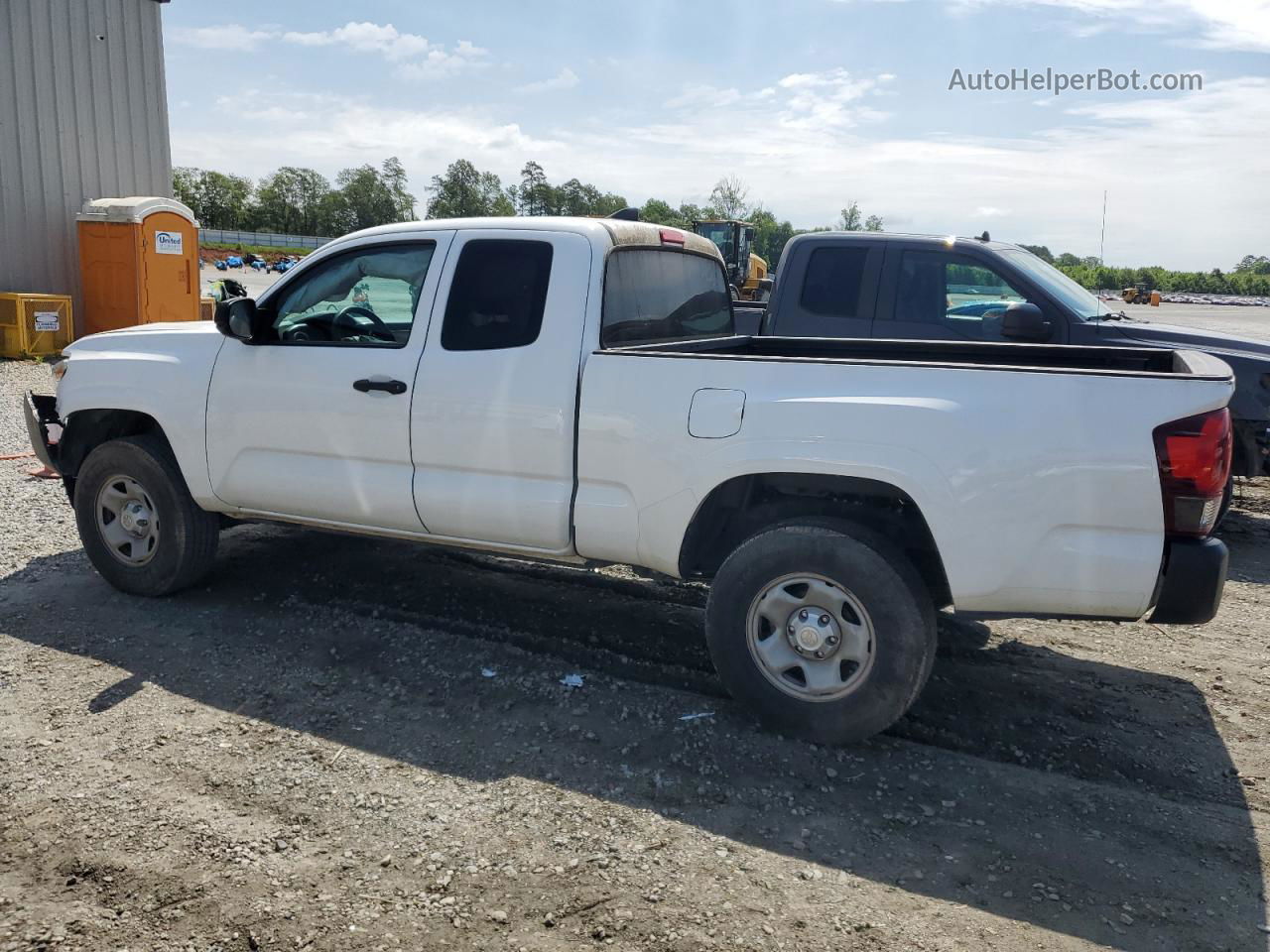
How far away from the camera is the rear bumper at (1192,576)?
3459 millimetres

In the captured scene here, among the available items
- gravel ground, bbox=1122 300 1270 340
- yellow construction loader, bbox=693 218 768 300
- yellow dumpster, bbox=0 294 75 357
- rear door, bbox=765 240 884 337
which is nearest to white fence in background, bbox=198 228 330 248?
yellow construction loader, bbox=693 218 768 300

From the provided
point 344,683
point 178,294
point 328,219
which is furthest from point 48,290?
point 328,219

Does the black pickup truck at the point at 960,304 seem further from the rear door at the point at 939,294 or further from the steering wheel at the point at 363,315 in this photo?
the steering wheel at the point at 363,315

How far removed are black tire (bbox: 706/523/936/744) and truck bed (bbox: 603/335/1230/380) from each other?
2.31 ft

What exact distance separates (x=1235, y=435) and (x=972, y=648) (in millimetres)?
2967

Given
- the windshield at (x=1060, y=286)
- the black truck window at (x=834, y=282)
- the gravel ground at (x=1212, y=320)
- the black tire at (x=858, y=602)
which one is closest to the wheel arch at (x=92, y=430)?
the black tire at (x=858, y=602)

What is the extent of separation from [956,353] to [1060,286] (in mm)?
2633

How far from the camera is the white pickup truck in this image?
351 centimetres

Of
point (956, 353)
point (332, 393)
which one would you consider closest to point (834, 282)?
point (956, 353)

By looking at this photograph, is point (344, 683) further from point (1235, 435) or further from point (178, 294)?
point (178, 294)

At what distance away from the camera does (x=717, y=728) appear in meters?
4.05

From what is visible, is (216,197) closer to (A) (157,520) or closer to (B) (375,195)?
(B) (375,195)

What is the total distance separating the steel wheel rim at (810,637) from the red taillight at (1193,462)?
3.66ft

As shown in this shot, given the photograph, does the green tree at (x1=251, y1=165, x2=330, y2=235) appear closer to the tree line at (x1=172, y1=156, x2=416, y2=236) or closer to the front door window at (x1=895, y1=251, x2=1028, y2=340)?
the tree line at (x1=172, y1=156, x2=416, y2=236)
